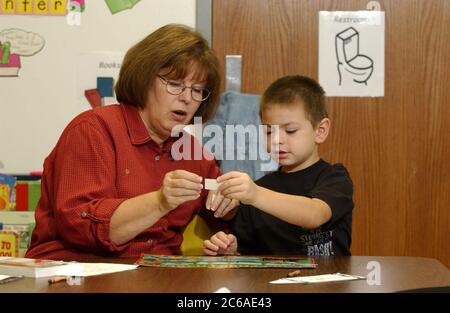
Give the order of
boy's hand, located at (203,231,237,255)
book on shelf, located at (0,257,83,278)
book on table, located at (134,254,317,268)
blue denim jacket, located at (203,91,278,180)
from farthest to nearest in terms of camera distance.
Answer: blue denim jacket, located at (203,91,278,180) < boy's hand, located at (203,231,237,255) < book on table, located at (134,254,317,268) < book on shelf, located at (0,257,83,278)

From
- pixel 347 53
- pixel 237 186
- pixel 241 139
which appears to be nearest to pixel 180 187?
pixel 237 186

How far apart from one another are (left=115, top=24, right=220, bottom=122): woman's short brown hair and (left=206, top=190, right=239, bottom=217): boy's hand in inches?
12.1

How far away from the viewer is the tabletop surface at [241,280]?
1.06 metres

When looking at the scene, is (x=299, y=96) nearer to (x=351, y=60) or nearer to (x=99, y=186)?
(x=99, y=186)

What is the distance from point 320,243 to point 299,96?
410 mm

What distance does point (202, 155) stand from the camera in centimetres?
190

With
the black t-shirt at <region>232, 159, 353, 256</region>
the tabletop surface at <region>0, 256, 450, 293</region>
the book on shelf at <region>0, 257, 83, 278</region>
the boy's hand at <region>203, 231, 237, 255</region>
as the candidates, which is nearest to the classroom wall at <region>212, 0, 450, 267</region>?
the black t-shirt at <region>232, 159, 353, 256</region>

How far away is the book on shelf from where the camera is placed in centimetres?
117

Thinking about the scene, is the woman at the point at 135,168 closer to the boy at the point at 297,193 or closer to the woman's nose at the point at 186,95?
the woman's nose at the point at 186,95

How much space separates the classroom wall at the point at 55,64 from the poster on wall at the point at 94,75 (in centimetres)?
2

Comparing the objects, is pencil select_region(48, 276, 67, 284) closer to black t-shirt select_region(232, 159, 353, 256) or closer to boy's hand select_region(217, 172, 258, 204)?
boy's hand select_region(217, 172, 258, 204)

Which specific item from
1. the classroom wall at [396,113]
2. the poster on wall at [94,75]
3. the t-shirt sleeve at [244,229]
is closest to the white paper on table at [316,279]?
the t-shirt sleeve at [244,229]

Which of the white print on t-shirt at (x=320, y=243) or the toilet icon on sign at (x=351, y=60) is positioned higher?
the toilet icon on sign at (x=351, y=60)
